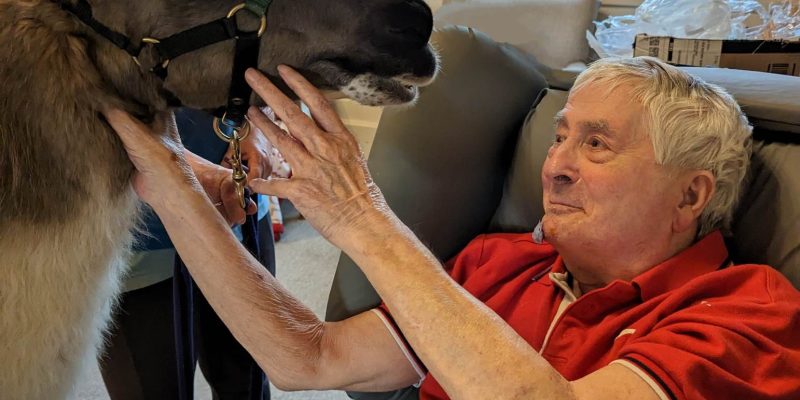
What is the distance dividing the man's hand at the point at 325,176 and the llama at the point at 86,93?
6 cm

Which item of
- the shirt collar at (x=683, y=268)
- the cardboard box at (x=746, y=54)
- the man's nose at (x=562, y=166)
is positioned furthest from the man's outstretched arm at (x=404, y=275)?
the cardboard box at (x=746, y=54)

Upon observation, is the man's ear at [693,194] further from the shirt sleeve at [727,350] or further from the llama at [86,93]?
the llama at [86,93]

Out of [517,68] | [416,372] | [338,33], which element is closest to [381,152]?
[517,68]

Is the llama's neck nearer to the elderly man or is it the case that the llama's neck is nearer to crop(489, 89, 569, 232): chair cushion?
the elderly man

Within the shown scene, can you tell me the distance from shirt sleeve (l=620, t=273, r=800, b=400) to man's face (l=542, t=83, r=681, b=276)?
0.66 feet

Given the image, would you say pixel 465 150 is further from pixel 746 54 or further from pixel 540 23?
pixel 540 23

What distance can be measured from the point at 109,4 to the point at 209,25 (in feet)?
0.43

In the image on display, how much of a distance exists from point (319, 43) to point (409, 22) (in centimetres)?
13

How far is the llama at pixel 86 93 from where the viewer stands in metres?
0.91

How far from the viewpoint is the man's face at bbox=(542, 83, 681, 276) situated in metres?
1.20

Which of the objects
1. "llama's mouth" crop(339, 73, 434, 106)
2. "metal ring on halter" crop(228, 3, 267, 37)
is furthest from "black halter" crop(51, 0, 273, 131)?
"llama's mouth" crop(339, 73, 434, 106)

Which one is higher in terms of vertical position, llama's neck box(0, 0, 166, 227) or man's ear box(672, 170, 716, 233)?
llama's neck box(0, 0, 166, 227)

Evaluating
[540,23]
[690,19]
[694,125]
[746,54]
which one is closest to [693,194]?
[694,125]

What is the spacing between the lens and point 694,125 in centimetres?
121
